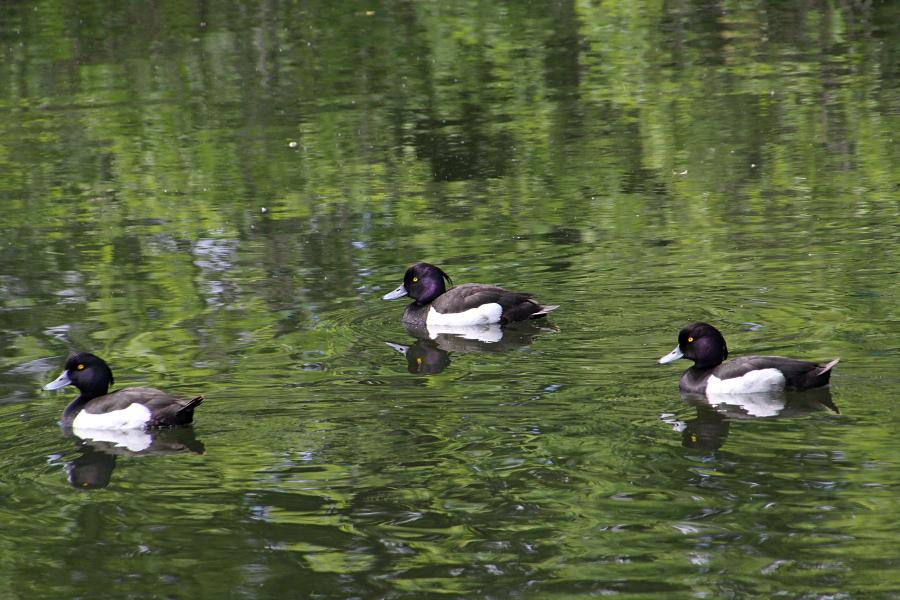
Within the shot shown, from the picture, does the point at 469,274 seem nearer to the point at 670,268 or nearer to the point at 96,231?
the point at 670,268

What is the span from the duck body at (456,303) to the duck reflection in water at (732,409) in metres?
2.72

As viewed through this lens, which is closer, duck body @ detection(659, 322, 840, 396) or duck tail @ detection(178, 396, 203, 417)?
duck tail @ detection(178, 396, 203, 417)

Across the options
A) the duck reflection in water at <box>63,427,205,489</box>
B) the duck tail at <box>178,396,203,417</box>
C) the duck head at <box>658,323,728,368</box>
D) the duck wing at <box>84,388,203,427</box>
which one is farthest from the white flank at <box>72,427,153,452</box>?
the duck head at <box>658,323,728,368</box>

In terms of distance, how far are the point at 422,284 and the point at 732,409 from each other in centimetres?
426

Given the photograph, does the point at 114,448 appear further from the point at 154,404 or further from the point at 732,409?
the point at 732,409

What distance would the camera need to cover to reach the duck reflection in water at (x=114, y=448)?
10.1 meters

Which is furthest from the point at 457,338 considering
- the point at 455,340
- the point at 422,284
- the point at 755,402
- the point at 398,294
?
the point at 755,402

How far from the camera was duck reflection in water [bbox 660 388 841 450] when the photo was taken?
10289 millimetres

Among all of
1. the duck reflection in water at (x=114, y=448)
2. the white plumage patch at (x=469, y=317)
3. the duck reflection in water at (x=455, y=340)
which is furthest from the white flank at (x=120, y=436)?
the white plumage patch at (x=469, y=317)

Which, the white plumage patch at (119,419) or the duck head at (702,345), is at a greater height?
the white plumage patch at (119,419)

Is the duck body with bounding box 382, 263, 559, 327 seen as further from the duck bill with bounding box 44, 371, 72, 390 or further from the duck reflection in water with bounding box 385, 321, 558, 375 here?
the duck bill with bounding box 44, 371, 72, 390

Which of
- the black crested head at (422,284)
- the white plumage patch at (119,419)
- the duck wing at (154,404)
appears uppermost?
the duck wing at (154,404)

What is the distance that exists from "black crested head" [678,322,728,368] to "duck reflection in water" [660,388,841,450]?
1.45ft

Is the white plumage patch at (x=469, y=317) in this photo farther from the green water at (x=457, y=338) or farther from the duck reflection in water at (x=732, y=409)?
the duck reflection in water at (x=732, y=409)
